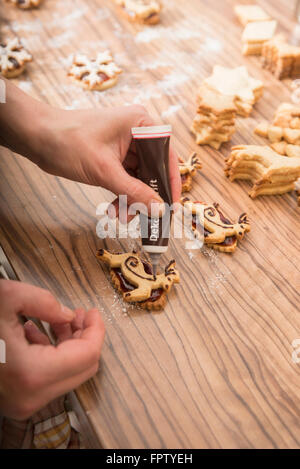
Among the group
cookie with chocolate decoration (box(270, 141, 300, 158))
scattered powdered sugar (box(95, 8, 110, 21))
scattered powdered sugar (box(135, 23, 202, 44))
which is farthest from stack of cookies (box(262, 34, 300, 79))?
scattered powdered sugar (box(95, 8, 110, 21))

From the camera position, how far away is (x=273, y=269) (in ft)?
3.39

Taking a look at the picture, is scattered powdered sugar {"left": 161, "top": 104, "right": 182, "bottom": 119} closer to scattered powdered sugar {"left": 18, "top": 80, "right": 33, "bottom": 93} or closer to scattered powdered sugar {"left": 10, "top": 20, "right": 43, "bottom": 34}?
scattered powdered sugar {"left": 18, "top": 80, "right": 33, "bottom": 93}

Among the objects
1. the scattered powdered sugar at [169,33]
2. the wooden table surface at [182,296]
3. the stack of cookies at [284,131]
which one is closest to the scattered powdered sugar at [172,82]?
the wooden table surface at [182,296]

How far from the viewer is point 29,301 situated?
2.50 ft

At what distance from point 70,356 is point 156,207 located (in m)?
0.35

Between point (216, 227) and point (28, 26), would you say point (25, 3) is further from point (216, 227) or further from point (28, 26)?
point (216, 227)

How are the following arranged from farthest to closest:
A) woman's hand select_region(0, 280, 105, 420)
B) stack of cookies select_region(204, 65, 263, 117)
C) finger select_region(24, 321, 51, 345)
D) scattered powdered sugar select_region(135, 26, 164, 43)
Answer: scattered powdered sugar select_region(135, 26, 164, 43) → stack of cookies select_region(204, 65, 263, 117) → finger select_region(24, 321, 51, 345) → woman's hand select_region(0, 280, 105, 420)

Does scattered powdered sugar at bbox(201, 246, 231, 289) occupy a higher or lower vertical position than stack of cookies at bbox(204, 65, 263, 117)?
lower

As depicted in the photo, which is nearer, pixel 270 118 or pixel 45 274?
pixel 45 274

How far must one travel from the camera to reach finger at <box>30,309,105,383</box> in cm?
72

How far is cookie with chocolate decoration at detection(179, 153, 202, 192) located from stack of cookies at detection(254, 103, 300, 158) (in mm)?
257
